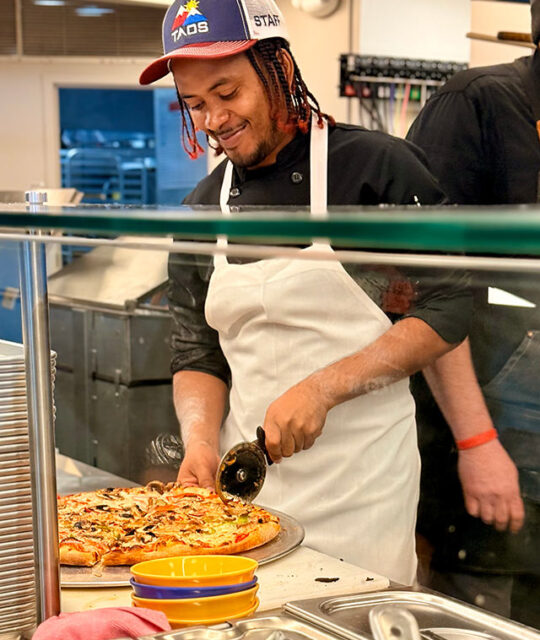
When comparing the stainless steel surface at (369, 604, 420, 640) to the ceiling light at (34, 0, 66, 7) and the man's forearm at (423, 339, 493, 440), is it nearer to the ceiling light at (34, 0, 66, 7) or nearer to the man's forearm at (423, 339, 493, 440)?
the man's forearm at (423, 339, 493, 440)

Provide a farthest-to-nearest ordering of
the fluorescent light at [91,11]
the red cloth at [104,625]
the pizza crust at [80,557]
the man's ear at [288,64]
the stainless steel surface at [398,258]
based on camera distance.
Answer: the fluorescent light at [91,11] → the man's ear at [288,64] → the pizza crust at [80,557] → the red cloth at [104,625] → the stainless steel surface at [398,258]

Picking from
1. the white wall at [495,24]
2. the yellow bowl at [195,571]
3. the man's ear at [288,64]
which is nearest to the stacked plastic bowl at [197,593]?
the yellow bowl at [195,571]

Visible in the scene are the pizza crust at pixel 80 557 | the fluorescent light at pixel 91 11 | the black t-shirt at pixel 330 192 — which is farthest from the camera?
the fluorescent light at pixel 91 11

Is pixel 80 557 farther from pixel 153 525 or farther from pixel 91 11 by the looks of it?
pixel 91 11

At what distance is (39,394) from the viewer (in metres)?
0.85

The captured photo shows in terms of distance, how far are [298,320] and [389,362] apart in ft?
0.61

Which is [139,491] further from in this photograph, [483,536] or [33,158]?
[33,158]

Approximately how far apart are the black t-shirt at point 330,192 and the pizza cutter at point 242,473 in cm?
25

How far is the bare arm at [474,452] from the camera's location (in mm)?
1313

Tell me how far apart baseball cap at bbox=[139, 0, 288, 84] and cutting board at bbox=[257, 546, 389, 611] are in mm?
894

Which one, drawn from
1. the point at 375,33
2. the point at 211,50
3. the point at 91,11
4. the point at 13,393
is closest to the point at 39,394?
the point at 13,393

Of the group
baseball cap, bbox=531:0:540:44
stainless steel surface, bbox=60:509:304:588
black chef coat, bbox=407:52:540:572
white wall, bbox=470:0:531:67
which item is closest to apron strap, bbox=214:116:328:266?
black chef coat, bbox=407:52:540:572

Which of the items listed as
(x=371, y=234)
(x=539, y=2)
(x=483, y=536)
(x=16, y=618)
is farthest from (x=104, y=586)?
(x=539, y=2)

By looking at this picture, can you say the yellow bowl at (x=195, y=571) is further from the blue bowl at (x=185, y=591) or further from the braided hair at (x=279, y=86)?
the braided hair at (x=279, y=86)
